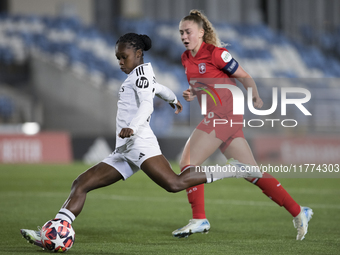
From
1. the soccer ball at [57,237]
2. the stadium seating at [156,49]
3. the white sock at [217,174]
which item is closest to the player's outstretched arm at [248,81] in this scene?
the white sock at [217,174]

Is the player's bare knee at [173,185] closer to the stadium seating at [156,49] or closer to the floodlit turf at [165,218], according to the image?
the floodlit turf at [165,218]

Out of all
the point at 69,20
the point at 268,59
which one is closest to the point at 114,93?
the point at 69,20

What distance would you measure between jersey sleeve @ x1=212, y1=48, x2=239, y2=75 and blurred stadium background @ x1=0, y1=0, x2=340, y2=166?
739 centimetres

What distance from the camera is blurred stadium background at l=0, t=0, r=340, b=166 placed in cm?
1692

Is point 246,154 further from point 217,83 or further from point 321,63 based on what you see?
point 321,63

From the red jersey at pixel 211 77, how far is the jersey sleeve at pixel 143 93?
806mm

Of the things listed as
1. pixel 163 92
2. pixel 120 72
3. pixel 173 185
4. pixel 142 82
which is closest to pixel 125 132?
pixel 142 82

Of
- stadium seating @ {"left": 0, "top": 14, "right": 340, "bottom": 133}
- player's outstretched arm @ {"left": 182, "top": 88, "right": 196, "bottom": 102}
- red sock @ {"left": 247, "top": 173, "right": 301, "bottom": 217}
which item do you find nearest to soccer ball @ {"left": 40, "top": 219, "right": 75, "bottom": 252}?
player's outstretched arm @ {"left": 182, "top": 88, "right": 196, "bottom": 102}

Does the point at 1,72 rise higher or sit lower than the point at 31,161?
higher

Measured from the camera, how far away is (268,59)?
24953mm

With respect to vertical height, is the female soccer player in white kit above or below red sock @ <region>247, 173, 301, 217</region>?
above

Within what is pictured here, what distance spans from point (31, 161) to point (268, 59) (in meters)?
12.3

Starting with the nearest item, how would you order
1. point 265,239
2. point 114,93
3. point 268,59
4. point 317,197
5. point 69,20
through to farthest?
point 265,239, point 317,197, point 114,93, point 69,20, point 268,59

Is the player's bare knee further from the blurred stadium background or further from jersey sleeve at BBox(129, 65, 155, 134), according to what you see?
the blurred stadium background
